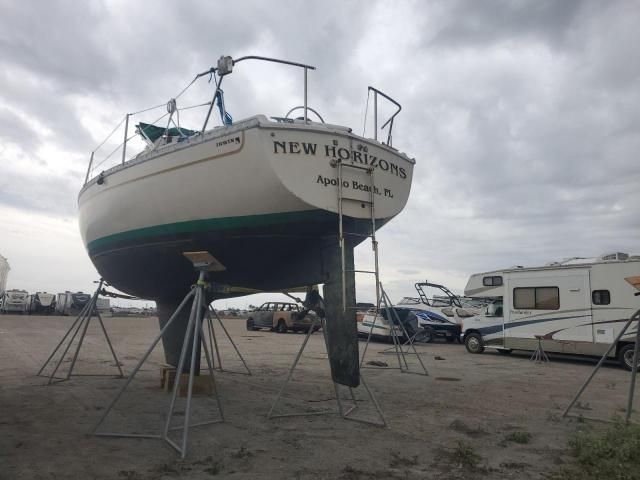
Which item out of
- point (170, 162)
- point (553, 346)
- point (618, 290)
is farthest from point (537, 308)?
point (170, 162)

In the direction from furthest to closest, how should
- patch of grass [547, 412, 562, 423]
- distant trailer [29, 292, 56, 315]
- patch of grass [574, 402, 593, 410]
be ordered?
distant trailer [29, 292, 56, 315] < patch of grass [574, 402, 593, 410] < patch of grass [547, 412, 562, 423]

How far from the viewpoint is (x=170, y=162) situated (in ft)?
20.7

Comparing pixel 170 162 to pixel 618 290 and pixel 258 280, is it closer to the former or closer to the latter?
pixel 258 280

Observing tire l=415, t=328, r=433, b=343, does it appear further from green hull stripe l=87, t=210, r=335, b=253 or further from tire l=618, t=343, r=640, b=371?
green hull stripe l=87, t=210, r=335, b=253

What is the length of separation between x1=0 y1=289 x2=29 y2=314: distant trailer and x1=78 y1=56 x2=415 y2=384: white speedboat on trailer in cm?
3371

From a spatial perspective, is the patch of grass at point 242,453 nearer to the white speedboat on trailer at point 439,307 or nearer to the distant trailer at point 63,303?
the white speedboat on trailer at point 439,307

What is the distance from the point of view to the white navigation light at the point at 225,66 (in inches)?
251

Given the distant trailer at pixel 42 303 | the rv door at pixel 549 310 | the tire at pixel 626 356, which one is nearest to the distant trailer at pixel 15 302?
the distant trailer at pixel 42 303

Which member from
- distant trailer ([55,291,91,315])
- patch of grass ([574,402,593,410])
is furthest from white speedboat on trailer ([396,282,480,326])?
distant trailer ([55,291,91,315])

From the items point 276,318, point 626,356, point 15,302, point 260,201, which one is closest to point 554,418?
point 260,201

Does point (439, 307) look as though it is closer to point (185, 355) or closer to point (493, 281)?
point (493, 281)

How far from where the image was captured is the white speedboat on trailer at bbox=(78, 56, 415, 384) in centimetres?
566

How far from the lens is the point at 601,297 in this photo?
1294 centimetres

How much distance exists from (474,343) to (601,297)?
4501mm
